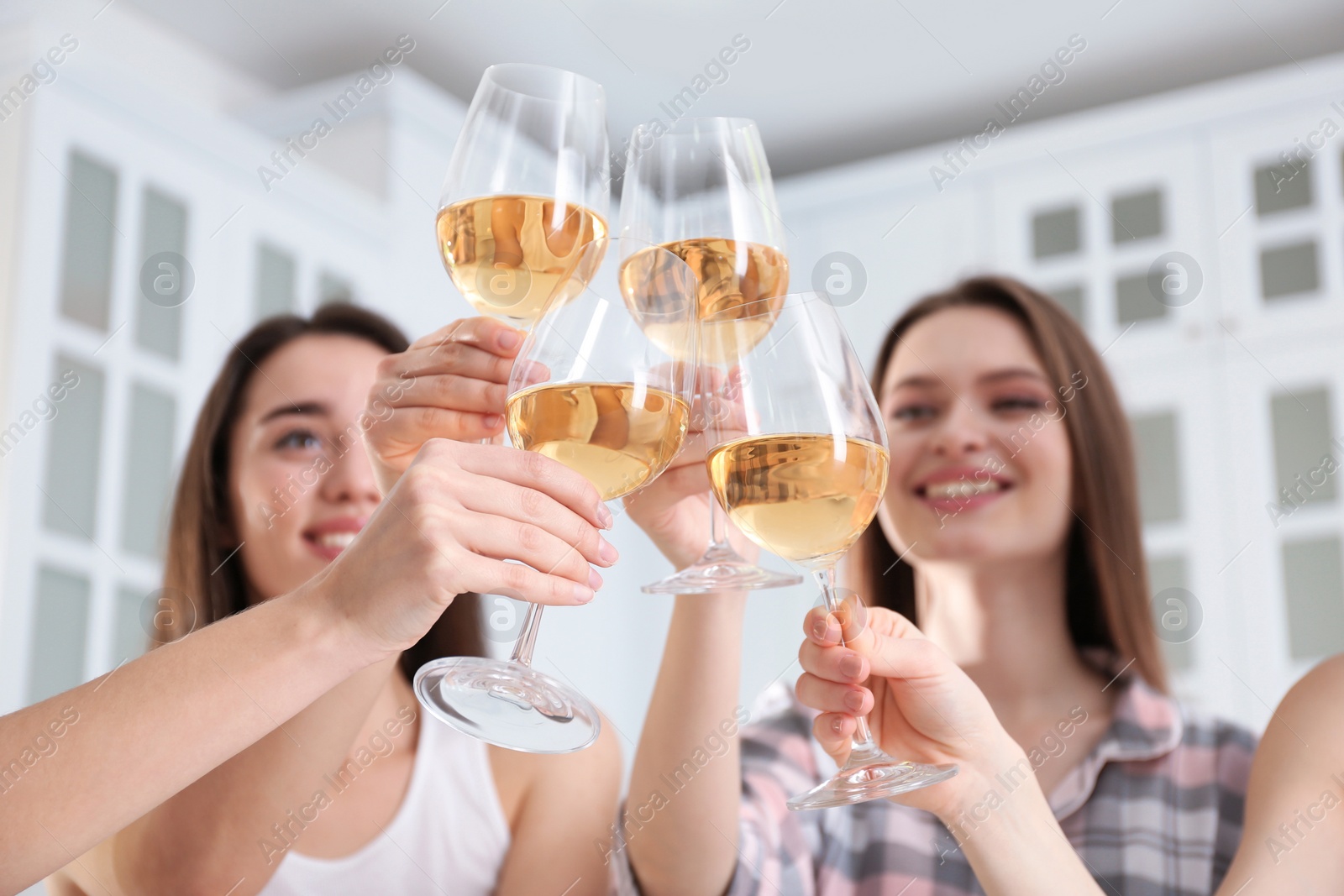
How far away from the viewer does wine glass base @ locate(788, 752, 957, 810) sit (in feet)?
2.30

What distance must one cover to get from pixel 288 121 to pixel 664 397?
108 inches

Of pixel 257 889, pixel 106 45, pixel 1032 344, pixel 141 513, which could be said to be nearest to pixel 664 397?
pixel 257 889

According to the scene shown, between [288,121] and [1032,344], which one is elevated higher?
[288,121]

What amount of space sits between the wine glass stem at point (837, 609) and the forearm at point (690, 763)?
294mm

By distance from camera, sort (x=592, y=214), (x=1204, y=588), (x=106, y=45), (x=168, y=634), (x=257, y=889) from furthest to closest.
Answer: (x=1204, y=588) < (x=106, y=45) < (x=168, y=634) < (x=257, y=889) < (x=592, y=214)

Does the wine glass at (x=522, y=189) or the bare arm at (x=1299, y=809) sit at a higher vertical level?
the wine glass at (x=522, y=189)

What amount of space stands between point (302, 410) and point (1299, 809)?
1.35 m

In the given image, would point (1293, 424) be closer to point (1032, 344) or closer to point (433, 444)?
point (1032, 344)

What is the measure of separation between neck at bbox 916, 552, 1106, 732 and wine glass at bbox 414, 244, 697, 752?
0.93 meters

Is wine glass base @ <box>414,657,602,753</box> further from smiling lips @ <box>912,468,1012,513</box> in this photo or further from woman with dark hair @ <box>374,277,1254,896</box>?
smiling lips @ <box>912,468,1012,513</box>

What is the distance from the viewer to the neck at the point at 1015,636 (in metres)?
1.50

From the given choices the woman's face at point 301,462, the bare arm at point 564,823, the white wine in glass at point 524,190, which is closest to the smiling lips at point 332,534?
the woman's face at point 301,462

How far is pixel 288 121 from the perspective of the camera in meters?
3.09

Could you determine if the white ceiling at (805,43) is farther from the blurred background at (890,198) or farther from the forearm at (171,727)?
the forearm at (171,727)
